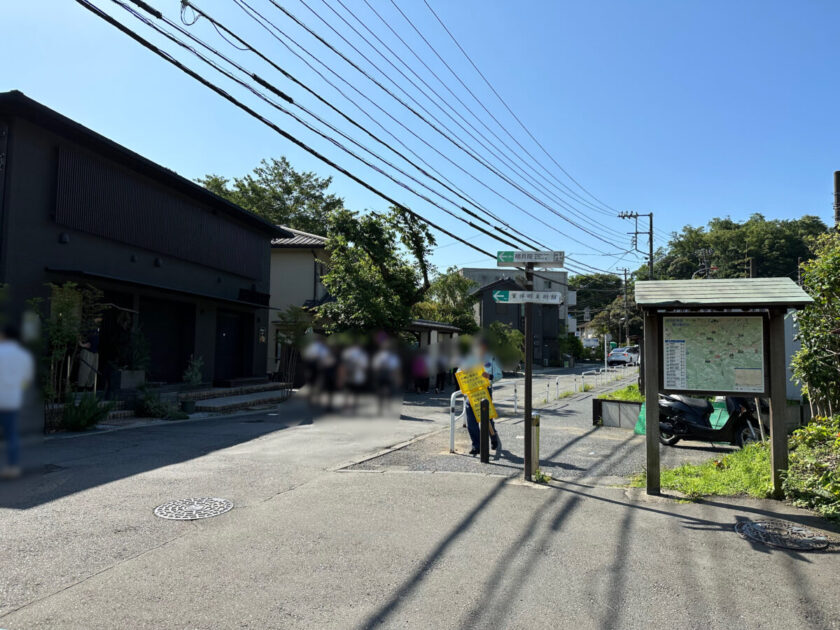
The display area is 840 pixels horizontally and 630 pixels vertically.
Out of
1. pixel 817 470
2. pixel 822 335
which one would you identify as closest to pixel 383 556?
pixel 817 470

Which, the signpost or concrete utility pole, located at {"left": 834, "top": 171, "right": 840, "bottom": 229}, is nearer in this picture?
the signpost

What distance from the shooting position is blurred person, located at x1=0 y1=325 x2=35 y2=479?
703 mm

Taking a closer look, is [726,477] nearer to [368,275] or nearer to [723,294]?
[723,294]

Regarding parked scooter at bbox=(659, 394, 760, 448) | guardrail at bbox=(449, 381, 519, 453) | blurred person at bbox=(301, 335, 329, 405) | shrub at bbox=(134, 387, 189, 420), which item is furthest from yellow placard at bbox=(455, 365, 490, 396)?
shrub at bbox=(134, 387, 189, 420)

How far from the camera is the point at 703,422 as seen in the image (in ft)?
39.2

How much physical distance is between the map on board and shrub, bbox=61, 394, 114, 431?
405 inches

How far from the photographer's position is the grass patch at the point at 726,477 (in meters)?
7.91

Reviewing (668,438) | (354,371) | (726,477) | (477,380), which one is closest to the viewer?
(354,371)

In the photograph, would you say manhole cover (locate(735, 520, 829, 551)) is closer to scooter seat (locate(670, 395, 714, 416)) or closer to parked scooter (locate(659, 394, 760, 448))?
parked scooter (locate(659, 394, 760, 448))

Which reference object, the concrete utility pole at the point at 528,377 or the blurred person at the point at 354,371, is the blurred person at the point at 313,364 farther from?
the concrete utility pole at the point at 528,377

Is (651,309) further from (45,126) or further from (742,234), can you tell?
(742,234)

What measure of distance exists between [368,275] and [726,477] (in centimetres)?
817

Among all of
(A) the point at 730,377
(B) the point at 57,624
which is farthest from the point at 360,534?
(A) the point at 730,377

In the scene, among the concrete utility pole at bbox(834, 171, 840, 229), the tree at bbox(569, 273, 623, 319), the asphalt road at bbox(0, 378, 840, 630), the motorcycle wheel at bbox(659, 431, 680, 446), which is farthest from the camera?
the tree at bbox(569, 273, 623, 319)
